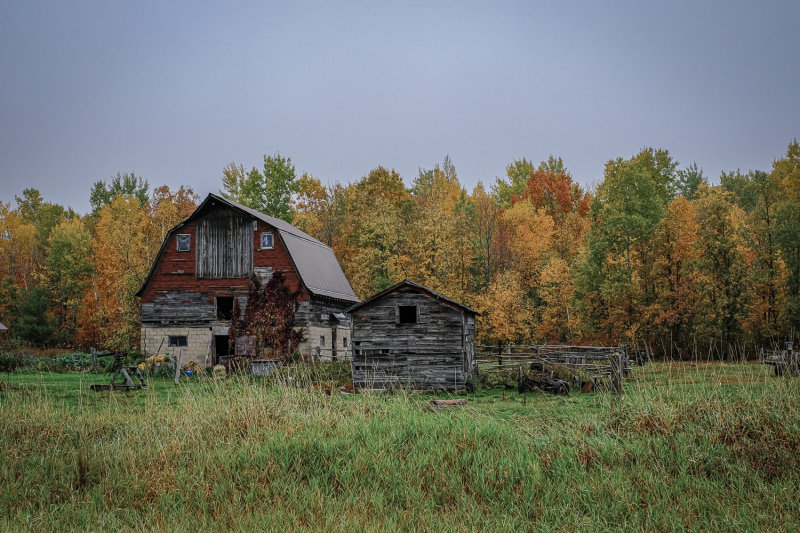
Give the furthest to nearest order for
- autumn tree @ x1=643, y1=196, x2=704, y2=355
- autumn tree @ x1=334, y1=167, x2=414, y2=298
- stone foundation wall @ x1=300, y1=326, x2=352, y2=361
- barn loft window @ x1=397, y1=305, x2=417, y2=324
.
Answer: autumn tree @ x1=334, y1=167, x2=414, y2=298 < autumn tree @ x1=643, y1=196, x2=704, y2=355 < stone foundation wall @ x1=300, y1=326, x2=352, y2=361 < barn loft window @ x1=397, y1=305, x2=417, y2=324

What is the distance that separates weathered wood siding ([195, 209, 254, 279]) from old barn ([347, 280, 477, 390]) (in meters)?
10.5

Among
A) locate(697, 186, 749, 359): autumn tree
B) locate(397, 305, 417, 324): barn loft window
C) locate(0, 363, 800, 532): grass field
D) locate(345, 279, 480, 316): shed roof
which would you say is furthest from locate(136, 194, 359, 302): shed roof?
locate(697, 186, 749, 359): autumn tree

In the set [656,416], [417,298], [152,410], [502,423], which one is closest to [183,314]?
[417,298]

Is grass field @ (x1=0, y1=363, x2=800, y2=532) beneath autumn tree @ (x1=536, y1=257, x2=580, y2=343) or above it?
beneath

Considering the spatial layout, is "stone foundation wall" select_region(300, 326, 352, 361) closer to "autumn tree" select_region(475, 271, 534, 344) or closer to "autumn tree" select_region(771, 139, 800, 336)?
"autumn tree" select_region(475, 271, 534, 344)

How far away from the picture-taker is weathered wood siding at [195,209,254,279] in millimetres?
35125

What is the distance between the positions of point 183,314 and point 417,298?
15.4 metres

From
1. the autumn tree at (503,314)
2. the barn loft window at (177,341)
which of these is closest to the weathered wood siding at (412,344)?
the barn loft window at (177,341)

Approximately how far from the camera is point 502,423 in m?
13.2

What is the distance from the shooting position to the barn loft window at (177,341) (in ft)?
116

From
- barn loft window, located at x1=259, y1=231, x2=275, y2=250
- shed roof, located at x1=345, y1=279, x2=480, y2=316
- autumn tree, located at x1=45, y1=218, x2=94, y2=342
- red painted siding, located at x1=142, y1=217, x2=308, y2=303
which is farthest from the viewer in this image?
autumn tree, located at x1=45, y1=218, x2=94, y2=342

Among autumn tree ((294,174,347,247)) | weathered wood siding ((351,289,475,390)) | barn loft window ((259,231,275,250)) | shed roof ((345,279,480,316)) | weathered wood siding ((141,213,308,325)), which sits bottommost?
weathered wood siding ((351,289,475,390))

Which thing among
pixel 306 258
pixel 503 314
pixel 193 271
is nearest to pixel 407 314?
pixel 306 258

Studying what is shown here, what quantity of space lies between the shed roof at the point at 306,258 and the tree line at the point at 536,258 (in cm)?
502
